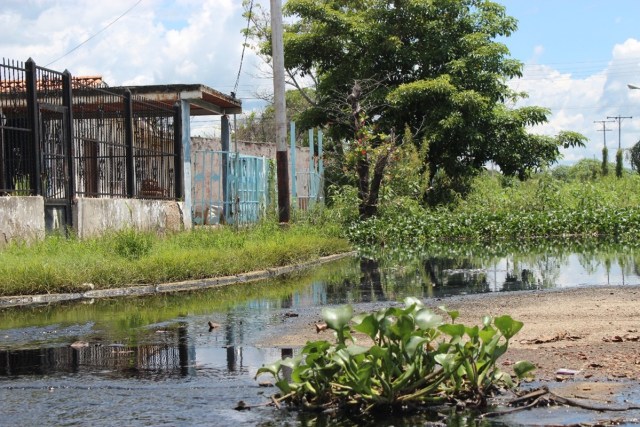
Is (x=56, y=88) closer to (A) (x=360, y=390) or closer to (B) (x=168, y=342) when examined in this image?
(B) (x=168, y=342)

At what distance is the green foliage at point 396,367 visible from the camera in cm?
540

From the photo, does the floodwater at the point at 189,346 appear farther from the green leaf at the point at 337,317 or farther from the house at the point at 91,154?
the house at the point at 91,154

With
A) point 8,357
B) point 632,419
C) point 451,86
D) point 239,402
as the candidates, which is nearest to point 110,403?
point 239,402

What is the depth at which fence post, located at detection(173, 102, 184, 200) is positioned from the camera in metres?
22.8

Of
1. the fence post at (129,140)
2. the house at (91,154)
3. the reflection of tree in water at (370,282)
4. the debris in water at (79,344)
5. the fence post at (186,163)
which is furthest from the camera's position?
the fence post at (186,163)

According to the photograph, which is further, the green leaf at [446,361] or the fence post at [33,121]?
the fence post at [33,121]

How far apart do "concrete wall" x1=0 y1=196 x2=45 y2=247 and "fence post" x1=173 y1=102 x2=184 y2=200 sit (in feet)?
23.5

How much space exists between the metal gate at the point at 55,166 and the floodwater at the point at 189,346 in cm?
485

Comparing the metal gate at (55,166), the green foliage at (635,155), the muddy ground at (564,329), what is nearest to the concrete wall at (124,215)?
the metal gate at (55,166)

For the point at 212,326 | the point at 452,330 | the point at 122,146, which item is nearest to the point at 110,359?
the point at 212,326

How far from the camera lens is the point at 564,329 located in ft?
27.6

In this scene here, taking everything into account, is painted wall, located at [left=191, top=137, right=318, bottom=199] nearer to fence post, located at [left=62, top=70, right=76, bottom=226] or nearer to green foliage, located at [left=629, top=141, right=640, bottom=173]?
fence post, located at [left=62, top=70, right=76, bottom=226]

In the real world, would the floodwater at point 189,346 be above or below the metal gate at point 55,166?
below

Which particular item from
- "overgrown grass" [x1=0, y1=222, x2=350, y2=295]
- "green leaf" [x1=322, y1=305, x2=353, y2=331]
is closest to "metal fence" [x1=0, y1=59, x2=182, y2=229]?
"overgrown grass" [x1=0, y1=222, x2=350, y2=295]
